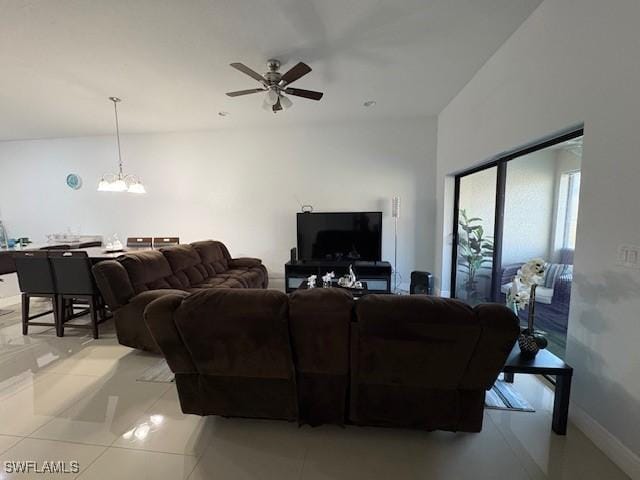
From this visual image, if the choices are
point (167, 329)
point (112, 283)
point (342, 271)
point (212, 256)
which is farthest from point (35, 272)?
point (342, 271)

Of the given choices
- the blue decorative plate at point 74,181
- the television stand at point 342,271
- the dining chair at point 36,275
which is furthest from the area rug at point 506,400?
the blue decorative plate at point 74,181

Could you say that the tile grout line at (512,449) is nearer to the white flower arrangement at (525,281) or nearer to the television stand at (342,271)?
the white flower arrangement at (525,281)

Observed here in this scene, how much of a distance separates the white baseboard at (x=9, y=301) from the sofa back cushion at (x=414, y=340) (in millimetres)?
5820

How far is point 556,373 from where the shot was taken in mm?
1669

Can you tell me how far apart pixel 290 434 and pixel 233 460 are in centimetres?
35

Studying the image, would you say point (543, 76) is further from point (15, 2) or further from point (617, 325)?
point (15, 2)

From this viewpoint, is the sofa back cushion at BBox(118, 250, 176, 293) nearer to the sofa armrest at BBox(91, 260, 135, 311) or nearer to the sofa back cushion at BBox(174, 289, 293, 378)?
the sofa armrest at BBox(91, 260, 135, 311)

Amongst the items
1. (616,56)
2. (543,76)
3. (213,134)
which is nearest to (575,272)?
(616,56)

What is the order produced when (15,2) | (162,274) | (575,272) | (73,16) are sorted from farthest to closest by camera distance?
(162,274) < (73,16) < (15,2) < (575,272)

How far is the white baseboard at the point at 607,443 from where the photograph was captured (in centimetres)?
145

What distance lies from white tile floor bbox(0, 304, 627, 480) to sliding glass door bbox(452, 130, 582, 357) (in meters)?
0.79

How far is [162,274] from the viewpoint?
10.6ft

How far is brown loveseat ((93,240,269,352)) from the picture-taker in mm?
2646

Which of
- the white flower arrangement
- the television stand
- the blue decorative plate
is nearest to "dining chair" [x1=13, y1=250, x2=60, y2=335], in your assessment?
the television stand
